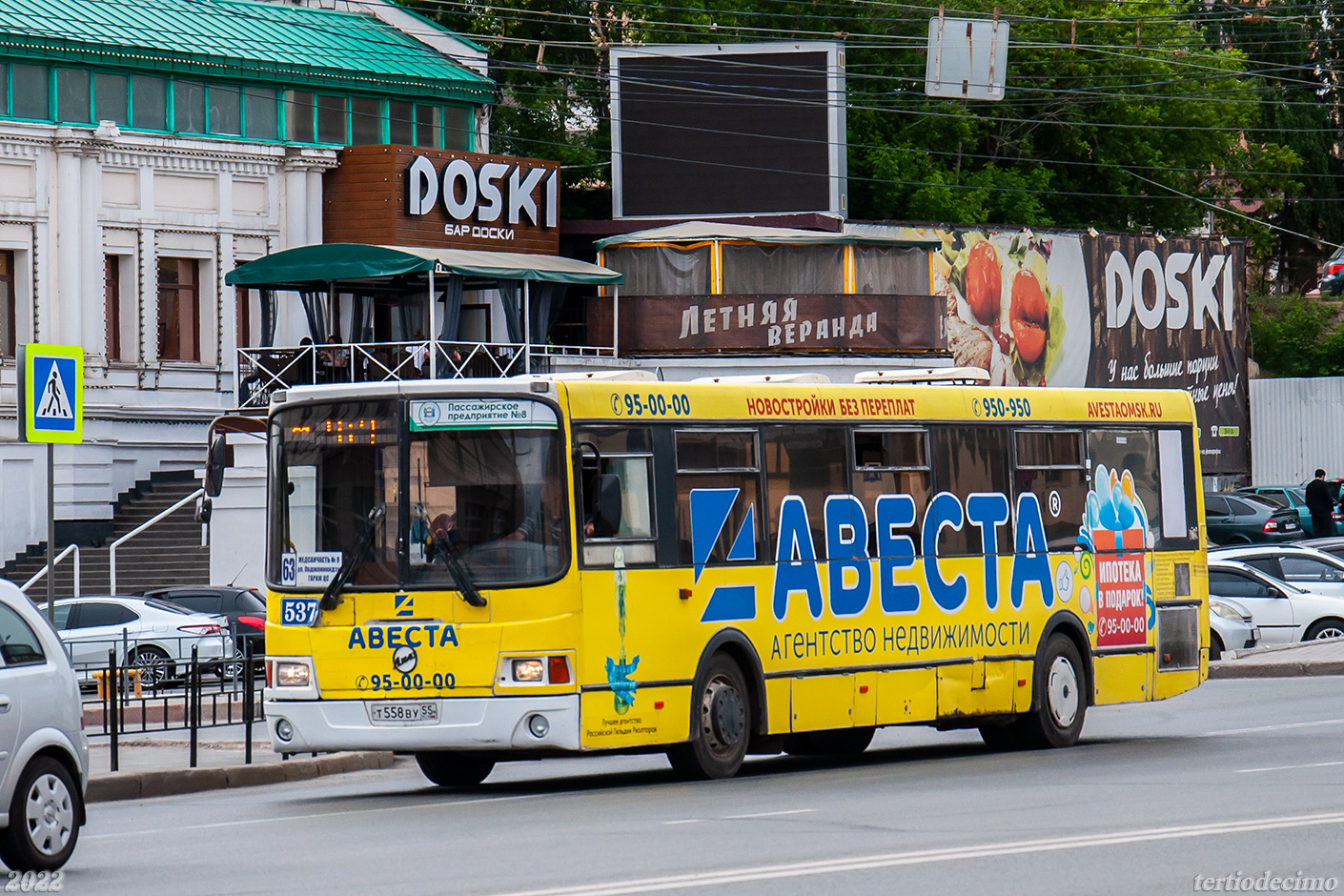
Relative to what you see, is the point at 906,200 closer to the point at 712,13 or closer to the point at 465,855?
the point at 712,13

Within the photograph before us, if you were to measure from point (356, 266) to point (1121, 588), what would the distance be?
21.9 m

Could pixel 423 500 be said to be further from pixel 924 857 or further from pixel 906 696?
pixel 924 857

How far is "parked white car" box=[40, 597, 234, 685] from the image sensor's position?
91.1ft

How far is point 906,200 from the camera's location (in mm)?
56594

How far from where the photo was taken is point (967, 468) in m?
17.8

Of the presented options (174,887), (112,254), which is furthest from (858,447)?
(112,254)

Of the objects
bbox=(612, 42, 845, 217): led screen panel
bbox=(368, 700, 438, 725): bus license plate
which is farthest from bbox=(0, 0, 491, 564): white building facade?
bbox=(368, 700, 438, 725): bus license plate

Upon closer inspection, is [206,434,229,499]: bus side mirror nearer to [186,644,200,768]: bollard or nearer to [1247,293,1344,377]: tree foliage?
[186,644,200,768]: bollard

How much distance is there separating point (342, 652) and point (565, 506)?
5.90ft

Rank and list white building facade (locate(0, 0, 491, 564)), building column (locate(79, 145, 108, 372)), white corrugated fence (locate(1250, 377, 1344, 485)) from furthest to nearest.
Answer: white corrugated fence (locate(1250, 377, 1344, 485)) → building column (locate(79, 145, 108, 372)) → white building facade (locate(0, 0, 491, 564))

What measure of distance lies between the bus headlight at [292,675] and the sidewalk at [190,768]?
7.40ft

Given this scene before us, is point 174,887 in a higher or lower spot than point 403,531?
lower

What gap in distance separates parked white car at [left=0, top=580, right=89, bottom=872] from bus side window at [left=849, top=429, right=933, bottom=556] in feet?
22.9

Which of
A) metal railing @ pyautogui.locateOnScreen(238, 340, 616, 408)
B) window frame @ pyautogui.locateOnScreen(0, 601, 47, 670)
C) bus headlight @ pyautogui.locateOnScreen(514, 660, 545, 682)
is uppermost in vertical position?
metal railing @ pyautogui.locateOnScreen(238, 340, 616, 408)
